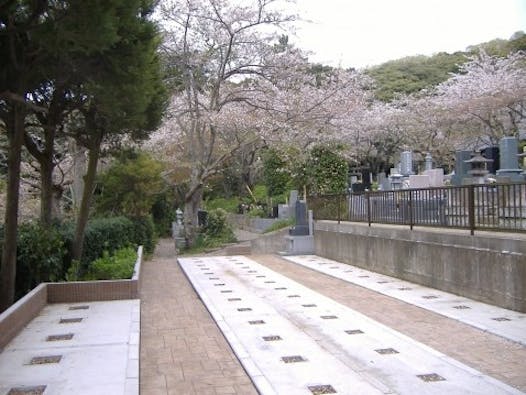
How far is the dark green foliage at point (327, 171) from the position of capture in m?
21.9

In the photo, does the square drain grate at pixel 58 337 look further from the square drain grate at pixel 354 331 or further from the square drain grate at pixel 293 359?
the square drain grate at pixel 354 331

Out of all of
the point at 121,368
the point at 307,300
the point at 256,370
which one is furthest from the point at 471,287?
the point at 121,368

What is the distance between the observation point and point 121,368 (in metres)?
5.32

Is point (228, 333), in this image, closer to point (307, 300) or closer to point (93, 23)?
point (307, 300)

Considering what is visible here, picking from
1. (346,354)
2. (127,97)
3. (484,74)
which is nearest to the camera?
(346,354)

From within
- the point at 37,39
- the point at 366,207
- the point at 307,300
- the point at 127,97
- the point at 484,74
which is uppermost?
the point at 484,74

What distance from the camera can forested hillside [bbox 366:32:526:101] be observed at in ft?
A: 131

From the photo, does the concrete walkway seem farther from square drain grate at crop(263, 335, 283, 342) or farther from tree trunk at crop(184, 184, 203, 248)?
tree trunk at crop(184, 184, 203, 248)

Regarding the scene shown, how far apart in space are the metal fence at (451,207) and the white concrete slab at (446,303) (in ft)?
3.91

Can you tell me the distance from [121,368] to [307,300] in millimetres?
4196

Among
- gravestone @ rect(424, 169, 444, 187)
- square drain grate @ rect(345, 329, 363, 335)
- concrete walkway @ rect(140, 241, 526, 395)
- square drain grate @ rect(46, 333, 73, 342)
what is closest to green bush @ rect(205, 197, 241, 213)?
gravestone @ rect(424, 169, 444, 187)

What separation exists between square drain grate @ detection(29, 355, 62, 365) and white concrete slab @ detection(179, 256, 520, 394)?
75.1 inches

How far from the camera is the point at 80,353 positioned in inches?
233

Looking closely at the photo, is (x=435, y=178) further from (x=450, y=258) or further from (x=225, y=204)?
(x=225, y=204)
